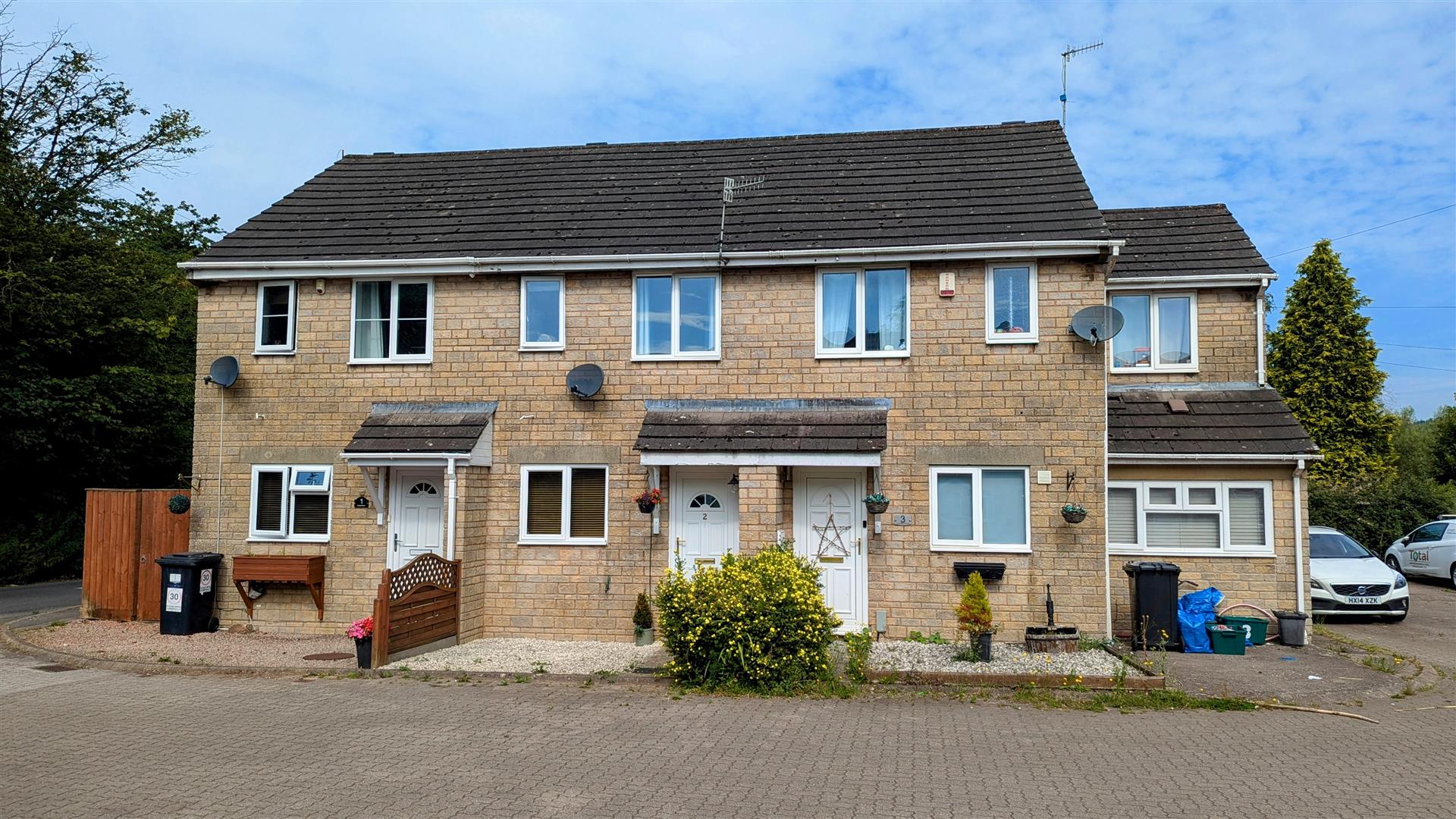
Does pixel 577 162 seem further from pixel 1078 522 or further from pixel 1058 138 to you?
pixel 1078 522

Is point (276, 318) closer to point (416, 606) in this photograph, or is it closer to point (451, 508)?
point (451, 508)

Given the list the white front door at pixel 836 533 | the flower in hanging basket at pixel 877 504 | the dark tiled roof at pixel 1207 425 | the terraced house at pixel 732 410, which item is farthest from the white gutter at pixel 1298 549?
the white front door at pixel 836 533

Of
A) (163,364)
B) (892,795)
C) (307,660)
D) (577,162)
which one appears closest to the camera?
(892,795)

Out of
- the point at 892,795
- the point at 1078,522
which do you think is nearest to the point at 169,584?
the point at 892,795

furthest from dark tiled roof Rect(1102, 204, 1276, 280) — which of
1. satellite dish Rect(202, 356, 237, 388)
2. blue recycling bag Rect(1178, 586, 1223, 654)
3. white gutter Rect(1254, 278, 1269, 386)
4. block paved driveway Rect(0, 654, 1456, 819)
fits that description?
satellite dish Rect(202, 356, 237, 388)

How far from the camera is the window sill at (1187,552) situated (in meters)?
13.7

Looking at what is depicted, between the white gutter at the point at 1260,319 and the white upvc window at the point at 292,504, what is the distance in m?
14.6

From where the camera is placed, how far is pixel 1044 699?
32.1ft

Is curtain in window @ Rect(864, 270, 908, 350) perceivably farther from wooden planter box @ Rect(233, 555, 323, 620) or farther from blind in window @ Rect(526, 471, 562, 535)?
wooden planter box @ Rect(233, 555, 323, 620)

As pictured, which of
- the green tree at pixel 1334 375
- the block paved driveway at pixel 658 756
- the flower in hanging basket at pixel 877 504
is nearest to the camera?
the block paved driveway at pixel 658 756

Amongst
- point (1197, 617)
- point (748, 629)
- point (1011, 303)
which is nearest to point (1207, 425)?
point (1197, 617)

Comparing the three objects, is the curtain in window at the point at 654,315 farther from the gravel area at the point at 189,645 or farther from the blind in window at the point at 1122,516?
the blind in window at the point at 1122,516

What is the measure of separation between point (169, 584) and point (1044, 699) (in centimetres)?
1201

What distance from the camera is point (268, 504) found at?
14227 mm
